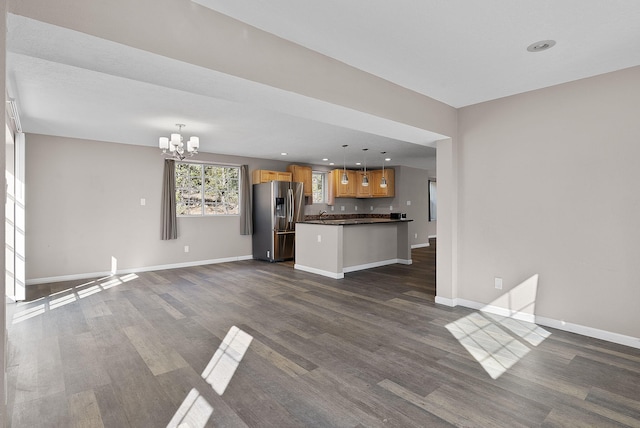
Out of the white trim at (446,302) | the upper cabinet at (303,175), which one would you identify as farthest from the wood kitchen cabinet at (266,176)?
the white trim at (446,302)

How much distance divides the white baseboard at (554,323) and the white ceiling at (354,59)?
2.03 meters

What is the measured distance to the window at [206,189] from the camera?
699 centimetres

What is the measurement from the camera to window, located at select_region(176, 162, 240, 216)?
6988 mm

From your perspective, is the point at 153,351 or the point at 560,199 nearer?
the point at 153,351

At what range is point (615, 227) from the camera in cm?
304

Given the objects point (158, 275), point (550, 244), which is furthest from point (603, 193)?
point (158, 275)

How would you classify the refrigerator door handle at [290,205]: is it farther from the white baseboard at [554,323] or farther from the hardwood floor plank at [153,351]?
the hardwood floor plank at [153,351]

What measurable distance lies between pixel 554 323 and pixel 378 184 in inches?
250

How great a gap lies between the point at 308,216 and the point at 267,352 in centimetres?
615

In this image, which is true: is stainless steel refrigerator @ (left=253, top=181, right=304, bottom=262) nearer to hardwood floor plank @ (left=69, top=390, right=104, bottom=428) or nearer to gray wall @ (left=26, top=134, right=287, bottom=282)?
gray wall @ (left=26, top=134, right=287, bottom=282)

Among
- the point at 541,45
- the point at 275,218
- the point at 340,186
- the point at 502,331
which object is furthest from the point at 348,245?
the point at 541,45

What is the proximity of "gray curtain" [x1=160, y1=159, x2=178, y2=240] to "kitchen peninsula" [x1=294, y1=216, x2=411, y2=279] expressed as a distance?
246 centimetres

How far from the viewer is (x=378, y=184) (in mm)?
9398

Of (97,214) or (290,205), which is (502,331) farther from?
(97,214)
